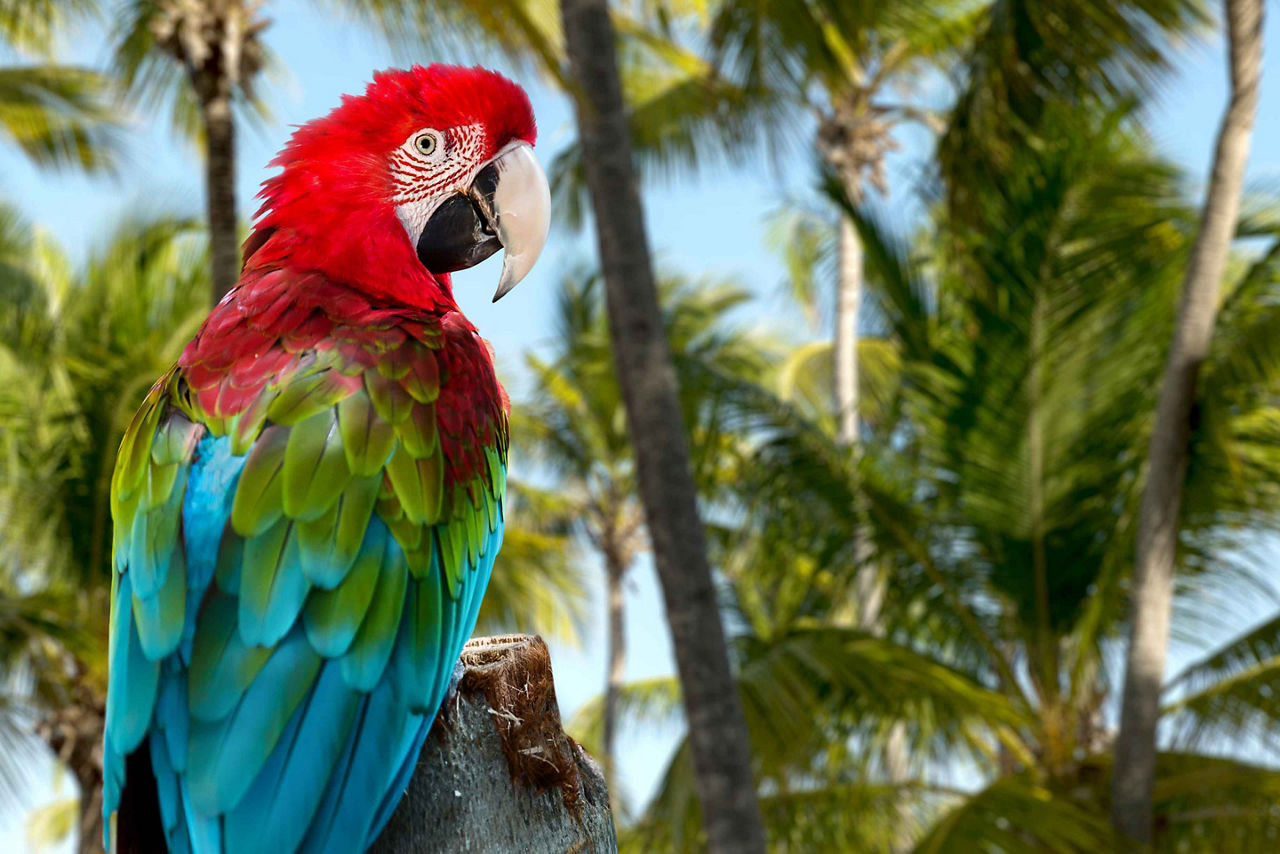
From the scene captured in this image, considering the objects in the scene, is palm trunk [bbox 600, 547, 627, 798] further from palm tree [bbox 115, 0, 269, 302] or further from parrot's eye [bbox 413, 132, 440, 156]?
parrot's eye [bbox 413, 132, 440, 156]

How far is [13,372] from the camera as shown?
9.20m

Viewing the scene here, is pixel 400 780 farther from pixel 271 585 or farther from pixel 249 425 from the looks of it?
pixel 249 425

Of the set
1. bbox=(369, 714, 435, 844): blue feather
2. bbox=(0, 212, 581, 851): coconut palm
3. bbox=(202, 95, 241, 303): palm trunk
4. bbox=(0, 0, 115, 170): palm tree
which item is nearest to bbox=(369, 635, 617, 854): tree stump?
bbox=(369, 714, 435, 844): blue feather

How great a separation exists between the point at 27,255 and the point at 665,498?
9484 mm

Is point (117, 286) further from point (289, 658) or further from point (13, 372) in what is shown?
point (289, 658)

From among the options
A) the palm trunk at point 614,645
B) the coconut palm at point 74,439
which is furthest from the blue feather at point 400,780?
the palm trunk at point 614,645

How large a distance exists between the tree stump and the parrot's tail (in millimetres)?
241

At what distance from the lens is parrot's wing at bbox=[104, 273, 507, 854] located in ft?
3.87

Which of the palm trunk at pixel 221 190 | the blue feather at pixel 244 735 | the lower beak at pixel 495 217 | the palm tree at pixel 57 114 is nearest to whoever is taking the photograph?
the blue feather at pixel 244 735

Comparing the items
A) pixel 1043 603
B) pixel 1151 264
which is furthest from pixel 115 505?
pixel 1151 264

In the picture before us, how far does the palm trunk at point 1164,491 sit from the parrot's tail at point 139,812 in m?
5.11

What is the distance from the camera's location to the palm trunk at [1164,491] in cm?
547

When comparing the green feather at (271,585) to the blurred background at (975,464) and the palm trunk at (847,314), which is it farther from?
the palm trunk at (847,314)

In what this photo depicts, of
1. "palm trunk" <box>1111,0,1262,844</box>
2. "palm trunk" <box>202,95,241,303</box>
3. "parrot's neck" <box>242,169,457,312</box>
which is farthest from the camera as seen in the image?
"palm trunk" <box>1111,0,1262,844</box>
